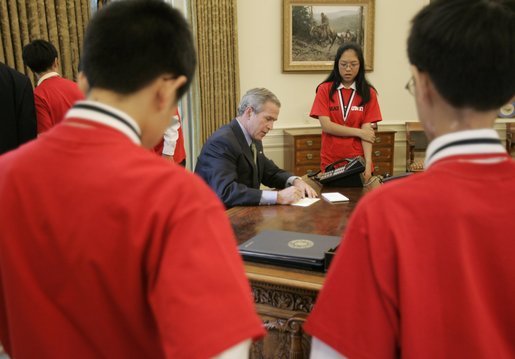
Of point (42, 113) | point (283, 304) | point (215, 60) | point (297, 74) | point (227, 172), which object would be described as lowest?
point (283, 304)

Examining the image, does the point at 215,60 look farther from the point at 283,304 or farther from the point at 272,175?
the point at 283,304

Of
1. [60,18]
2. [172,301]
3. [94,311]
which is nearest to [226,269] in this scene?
[172,301]

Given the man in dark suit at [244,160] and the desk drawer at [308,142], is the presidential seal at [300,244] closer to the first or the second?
the man in dark suit at [244,160]

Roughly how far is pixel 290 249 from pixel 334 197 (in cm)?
104

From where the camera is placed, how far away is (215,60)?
5.64m

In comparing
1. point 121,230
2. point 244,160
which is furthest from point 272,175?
point 121,230

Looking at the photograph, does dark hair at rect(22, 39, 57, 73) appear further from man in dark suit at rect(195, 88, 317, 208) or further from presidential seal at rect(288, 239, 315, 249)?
presidential seal at rect(288, 239, 315, 249)

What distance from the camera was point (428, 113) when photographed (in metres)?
0.89

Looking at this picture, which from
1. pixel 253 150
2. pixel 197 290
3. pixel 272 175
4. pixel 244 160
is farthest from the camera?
pixel 272 175

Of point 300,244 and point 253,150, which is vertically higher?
point 253,150

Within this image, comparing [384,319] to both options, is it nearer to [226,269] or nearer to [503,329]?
[503,329]

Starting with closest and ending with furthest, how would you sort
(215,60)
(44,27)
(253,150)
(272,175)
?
1. (253,150)
2. (272,175)
3. (44,27)
4. (215,60)

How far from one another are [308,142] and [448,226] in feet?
16.0

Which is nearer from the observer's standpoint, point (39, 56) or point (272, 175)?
point (39, 56)
